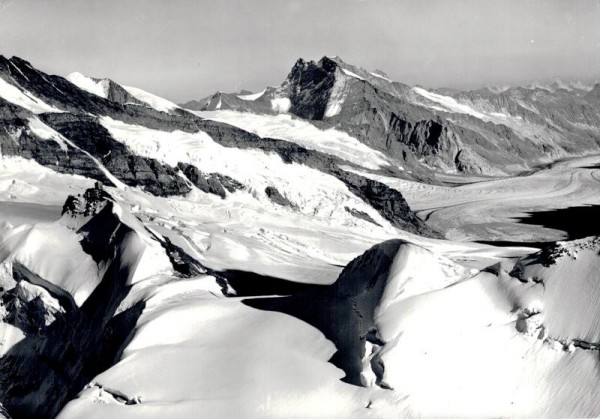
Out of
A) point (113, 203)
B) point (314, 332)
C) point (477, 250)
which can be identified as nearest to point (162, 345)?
point (314, 332)

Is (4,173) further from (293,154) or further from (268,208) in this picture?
(293,154)

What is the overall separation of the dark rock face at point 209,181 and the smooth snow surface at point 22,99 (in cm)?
2306

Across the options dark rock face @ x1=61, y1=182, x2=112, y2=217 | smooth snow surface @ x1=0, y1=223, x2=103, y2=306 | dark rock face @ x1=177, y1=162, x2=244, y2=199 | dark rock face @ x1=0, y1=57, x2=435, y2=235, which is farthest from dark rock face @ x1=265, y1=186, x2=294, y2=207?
smooth snow surface @ x1=0, y1=223, x2=103, y2=306

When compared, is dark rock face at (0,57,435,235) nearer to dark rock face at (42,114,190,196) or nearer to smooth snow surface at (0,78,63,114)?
dark rock face at (42,114,190,196)

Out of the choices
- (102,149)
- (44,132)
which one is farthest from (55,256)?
(102,149)

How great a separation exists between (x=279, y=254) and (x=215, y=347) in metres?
40.3

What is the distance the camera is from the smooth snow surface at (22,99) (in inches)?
4188

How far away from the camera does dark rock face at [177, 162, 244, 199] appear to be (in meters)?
103

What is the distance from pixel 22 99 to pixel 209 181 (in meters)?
31.4

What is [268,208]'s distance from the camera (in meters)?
105

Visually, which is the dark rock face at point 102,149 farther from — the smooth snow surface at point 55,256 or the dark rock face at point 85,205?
the smooth snow surface at point 55,256

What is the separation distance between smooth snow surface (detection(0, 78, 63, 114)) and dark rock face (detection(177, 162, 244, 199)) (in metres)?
23.1

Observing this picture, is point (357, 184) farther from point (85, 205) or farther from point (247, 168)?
point (85, 205)

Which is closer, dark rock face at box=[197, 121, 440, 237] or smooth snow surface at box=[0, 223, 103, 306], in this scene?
smooth snow surface at box=[0, 223, 103, 306]
